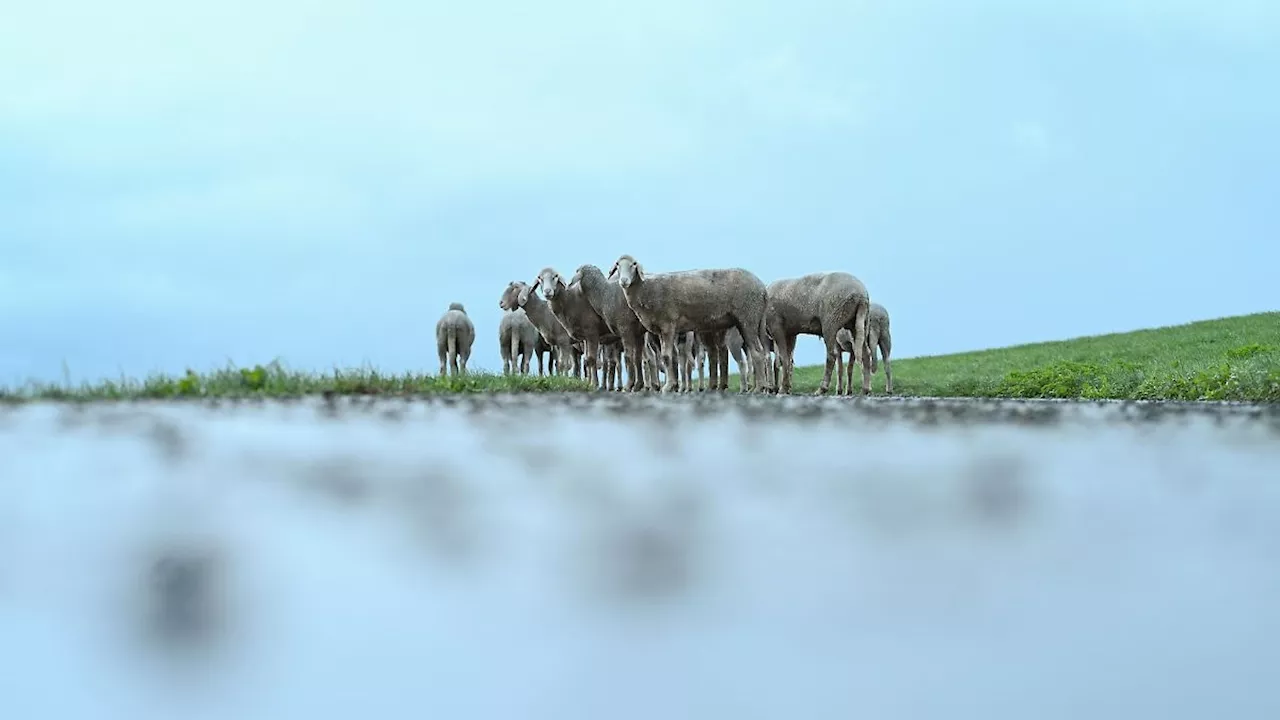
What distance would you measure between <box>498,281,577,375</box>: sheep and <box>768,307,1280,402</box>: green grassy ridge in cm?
518

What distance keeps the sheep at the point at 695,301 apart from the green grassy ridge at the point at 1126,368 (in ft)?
13.8

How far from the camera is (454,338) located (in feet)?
64.4

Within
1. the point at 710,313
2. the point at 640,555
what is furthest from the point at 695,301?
the point at 640,555

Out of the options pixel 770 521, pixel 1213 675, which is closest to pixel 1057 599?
pixel 1213 675

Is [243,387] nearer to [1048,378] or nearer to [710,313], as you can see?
[710,313]

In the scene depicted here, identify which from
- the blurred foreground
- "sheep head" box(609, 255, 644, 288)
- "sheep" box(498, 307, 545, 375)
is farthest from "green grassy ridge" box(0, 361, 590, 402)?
"sheep" box(498, 307, 545, 375)

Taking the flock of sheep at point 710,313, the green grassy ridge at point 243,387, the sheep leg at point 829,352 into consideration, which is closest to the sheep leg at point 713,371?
the flock of sheep at point 710,313

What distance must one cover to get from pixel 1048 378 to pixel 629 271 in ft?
21.1

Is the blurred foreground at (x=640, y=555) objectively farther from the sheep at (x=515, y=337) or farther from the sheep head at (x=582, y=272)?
the sheep at (x=515, y=337)

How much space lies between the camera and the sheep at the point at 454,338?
19641 mm

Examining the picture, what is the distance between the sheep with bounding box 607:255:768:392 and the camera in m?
14.4

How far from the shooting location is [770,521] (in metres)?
3.10

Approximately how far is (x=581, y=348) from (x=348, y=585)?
19.6 metres

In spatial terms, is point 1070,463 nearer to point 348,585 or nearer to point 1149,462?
point 1149,462
